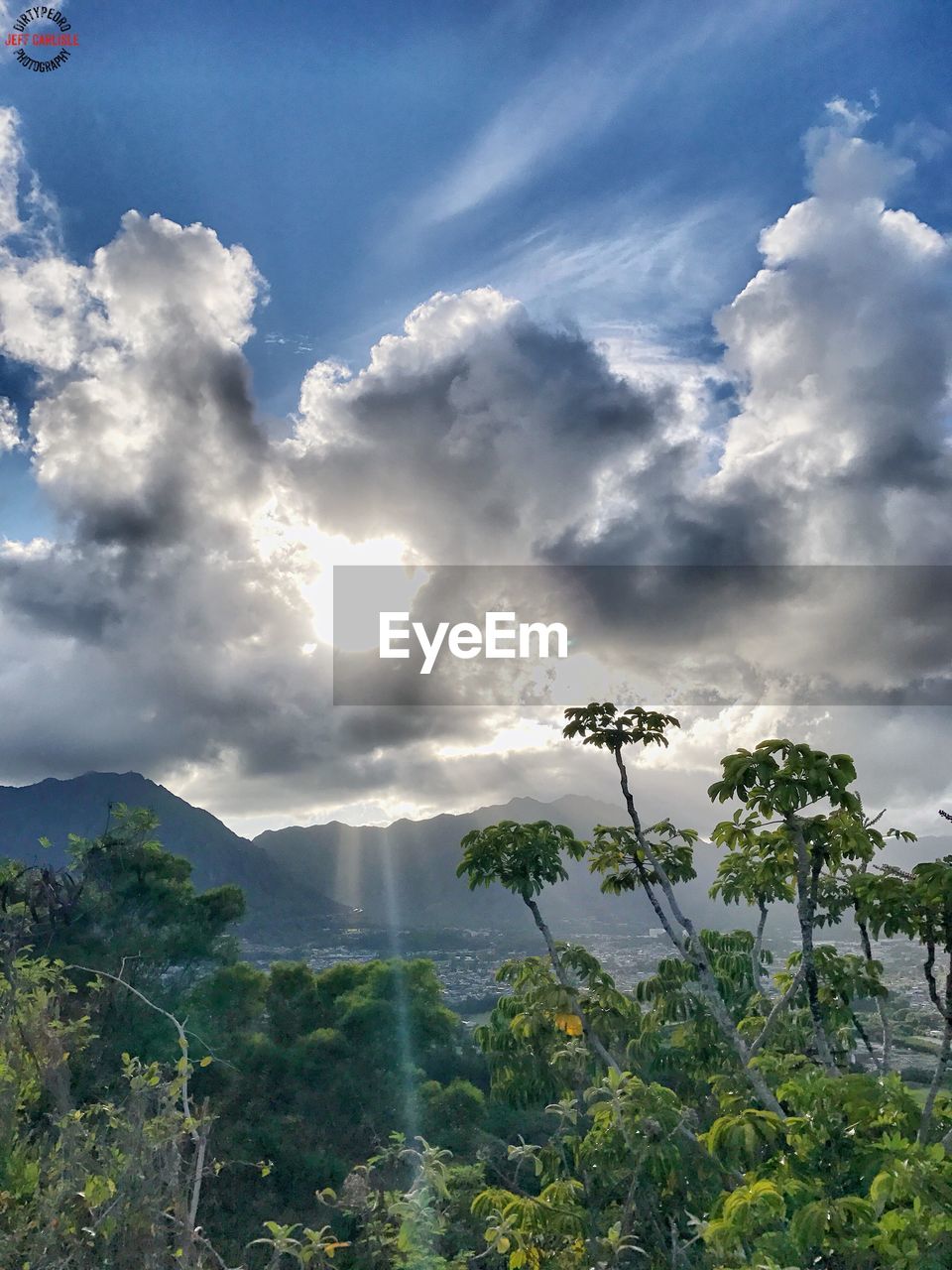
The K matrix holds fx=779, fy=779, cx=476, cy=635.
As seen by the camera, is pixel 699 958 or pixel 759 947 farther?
pixel 759 947

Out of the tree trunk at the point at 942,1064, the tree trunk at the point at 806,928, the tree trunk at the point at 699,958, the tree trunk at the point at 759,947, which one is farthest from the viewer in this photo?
the tree trunk at the point at 759,947

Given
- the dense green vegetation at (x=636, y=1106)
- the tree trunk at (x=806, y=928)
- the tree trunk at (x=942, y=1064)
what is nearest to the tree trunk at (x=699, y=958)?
the dense green vegetation at (x=636, y=1106)

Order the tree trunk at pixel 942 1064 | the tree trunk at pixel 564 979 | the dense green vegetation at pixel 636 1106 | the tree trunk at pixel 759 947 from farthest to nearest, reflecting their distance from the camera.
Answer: the tree trunk at pixel 759 947, the tree trunk at pixel 564 979, the tree trunk at pixel 942 1064, the dense green vegetation at pixel 636 1106

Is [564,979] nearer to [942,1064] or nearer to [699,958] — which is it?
[699,958]

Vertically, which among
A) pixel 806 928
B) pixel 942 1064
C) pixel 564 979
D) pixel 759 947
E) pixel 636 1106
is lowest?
pixel 636 1106

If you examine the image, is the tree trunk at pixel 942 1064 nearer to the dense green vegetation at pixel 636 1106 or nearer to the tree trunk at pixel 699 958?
the dense green vegetation at pixel 636 1106

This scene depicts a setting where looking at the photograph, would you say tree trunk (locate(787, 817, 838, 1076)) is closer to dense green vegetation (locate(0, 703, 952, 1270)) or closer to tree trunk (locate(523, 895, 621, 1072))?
dense green vegetation (locate(0, 703, 952, 1270))

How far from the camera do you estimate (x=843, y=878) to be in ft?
38.8

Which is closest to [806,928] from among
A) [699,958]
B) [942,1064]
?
[942,1064]

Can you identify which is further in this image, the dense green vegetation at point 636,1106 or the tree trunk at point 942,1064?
the tree trunk at point 942,1064

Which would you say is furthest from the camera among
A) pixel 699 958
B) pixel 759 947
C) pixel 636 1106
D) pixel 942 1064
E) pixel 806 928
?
pixel 759 947

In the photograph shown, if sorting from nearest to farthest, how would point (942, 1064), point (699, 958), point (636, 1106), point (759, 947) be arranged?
point (942, 1064) → point (636, 1106) → point (699, 958) → point (759, 947)

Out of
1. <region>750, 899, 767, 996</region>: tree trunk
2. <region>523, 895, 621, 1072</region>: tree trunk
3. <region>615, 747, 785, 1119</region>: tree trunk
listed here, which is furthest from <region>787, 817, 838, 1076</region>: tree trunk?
<region>523, 895, 621, 1072</region>: tree trunk

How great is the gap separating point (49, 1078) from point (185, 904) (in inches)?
966
